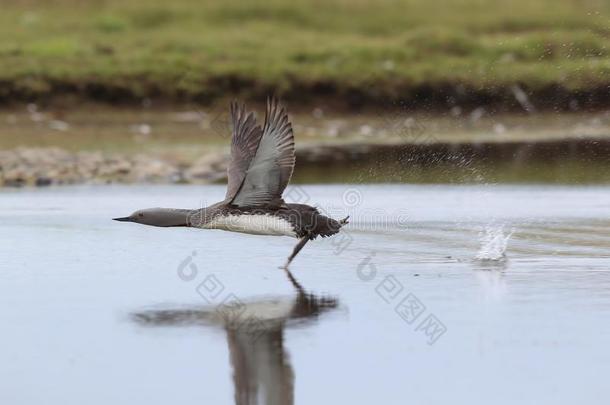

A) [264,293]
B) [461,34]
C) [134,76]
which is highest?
[461,34]

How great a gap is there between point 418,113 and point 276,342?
1810 centimetres

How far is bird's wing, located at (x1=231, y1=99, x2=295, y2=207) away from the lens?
9.57 m

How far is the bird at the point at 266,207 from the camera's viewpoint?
31.5 ft

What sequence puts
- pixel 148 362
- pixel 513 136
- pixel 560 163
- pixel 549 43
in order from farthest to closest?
1. pixel 549 43
2. pixel 513 136
3. pixel 560 163
4. pixel 148 362

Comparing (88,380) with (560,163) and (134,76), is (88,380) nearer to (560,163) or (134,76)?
(560,163)

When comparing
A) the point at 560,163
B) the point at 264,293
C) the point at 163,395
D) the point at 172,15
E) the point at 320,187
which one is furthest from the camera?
the point at 172,15

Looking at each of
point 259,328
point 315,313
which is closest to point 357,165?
point 315,313

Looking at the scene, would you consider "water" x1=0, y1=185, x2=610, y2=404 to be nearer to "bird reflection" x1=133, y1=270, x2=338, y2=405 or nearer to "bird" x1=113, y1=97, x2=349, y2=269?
"bird reflection" x1=133, y1=270, x2=338, y2=405

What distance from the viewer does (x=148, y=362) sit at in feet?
25.1

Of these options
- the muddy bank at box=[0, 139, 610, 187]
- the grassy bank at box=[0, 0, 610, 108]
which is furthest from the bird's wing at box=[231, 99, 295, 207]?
the grassy bank at box=[0, 0, 610, 108]

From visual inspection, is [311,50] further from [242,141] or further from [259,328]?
[259,328]

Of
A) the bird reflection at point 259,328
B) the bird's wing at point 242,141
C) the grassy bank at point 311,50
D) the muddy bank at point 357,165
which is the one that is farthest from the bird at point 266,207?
the grassy bank at point 311,50

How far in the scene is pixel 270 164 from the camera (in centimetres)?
966

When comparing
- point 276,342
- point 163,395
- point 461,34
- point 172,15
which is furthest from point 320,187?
point 172,15
